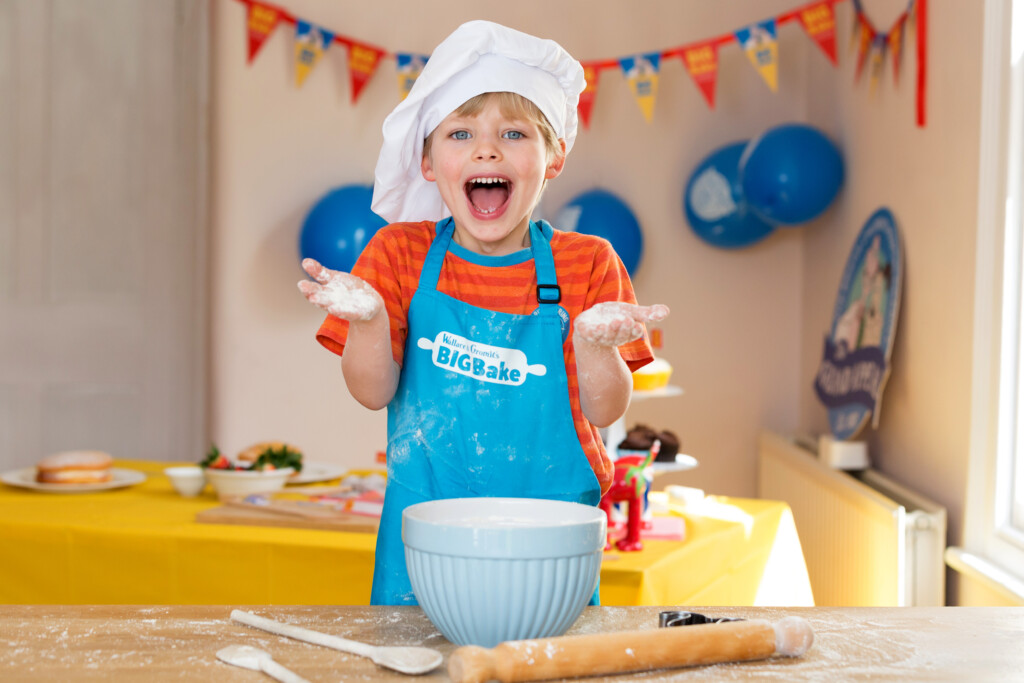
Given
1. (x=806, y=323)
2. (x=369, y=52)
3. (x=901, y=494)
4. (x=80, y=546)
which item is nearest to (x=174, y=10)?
(x=369, y=52)

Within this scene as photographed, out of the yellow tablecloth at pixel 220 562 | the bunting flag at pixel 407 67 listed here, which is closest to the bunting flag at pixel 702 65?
the bunting flag at pixel 407 67

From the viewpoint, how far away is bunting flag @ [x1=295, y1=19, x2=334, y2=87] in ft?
12.9

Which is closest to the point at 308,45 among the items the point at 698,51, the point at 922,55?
the point at 698,51

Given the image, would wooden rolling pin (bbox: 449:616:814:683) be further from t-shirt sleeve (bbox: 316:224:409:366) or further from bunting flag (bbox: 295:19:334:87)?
bunting flag (bbox: 295:19:334:87)

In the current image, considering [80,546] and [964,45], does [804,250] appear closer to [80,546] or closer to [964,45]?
[964,45]

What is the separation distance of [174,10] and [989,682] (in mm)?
3935

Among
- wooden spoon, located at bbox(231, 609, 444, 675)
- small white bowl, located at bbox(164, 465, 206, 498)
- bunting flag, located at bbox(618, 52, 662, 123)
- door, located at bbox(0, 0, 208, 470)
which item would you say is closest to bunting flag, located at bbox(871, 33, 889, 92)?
bunting flag, located at bbox(618, 52, 662, 123)

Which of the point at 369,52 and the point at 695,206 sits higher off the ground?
the point at 369,52

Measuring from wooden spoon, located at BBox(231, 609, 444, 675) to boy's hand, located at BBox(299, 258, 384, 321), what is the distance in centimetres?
29

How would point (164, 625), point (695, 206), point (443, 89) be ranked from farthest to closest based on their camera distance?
point (695, 206) < point (443, 89) < point (164, 625)

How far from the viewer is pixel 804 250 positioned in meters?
4.03

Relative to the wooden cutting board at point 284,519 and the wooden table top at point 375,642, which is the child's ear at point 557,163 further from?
the wooden cutting board at point 284,519

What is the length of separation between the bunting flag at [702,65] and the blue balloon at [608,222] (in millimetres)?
542

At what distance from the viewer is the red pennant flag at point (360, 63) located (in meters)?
3.98
